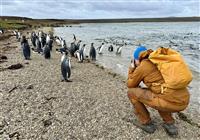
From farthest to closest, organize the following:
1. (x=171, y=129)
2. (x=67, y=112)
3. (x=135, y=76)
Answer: (x=67, y=112)
(x=171, y=129)
(x=135, y=76)

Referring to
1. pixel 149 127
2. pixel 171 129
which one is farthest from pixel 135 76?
pixel 171 129

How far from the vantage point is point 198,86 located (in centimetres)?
1416

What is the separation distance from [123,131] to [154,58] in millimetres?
1991

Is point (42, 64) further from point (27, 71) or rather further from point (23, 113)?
point (23, 113)

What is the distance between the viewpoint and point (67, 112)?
8.27 meters

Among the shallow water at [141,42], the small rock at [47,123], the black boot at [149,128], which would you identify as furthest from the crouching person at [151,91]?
the shallow water at [141,42]

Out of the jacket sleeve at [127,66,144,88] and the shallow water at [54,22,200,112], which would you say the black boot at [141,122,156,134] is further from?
the shallow water at [54,22,200,112]

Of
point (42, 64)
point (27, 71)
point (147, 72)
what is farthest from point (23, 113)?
point (42, 64)

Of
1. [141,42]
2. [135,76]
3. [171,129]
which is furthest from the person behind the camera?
[141,42]

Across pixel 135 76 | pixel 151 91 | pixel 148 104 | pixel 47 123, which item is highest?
pixel 135 76

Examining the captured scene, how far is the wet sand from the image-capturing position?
713 cm

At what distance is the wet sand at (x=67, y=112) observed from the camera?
7.13m

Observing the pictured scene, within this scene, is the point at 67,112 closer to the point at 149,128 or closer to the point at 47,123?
the point at 47,123

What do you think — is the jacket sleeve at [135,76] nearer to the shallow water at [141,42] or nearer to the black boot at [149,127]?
the black boot at [149,127]
